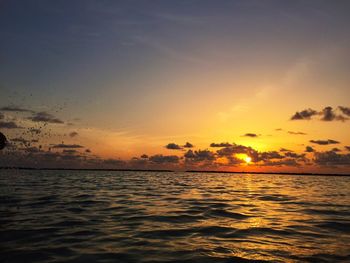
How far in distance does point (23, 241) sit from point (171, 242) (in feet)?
19.0

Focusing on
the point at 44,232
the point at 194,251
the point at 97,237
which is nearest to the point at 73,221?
the point at 44,232

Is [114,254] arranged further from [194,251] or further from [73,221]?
[73,221]

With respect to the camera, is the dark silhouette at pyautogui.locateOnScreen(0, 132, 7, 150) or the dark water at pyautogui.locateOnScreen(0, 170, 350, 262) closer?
the dark water at pyautogui.locateOnScreen(0, 170, 350, 262)

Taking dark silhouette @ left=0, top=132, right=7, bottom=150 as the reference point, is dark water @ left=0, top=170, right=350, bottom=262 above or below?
below

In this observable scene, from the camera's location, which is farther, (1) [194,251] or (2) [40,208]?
(2) [40,208]

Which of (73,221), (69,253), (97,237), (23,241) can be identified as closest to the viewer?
(69,253)

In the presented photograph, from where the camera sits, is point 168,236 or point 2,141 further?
point 2,141

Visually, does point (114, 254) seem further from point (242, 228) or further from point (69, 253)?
point (242, 228)

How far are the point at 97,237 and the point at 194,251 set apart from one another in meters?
4.32

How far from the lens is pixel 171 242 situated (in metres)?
12.7

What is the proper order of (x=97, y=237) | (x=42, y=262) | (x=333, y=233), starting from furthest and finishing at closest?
(x=333, y=233) < (x=97, y=237) < (x=42, y=262)

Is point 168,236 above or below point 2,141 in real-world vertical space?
below

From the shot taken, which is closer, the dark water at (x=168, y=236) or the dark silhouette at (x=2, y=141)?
the dark water at (x=168, y=236)

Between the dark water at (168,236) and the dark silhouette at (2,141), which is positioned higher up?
the dark silhouette at (2,141)
